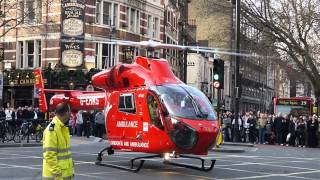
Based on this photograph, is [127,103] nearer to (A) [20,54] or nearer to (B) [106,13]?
(B) [106,13]

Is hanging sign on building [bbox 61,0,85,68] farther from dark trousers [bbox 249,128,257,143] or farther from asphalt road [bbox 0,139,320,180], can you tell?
asphalt road [bbox 0,139,320,180]

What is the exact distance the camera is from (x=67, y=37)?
133 feet

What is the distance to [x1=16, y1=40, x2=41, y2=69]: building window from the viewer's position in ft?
146

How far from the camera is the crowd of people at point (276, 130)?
32125 millimetres

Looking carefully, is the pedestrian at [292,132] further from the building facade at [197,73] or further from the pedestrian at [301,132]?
the building facade at [197,73]

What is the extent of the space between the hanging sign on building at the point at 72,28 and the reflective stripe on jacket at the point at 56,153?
110ft

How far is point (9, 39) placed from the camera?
46.3 m

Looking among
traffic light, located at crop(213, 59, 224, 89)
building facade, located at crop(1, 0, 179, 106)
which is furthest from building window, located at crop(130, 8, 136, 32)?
traffic light, located at crop(213, 59, 224, 89)

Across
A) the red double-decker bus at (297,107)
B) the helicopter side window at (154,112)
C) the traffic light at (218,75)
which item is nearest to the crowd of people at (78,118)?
the traffic light at (218,75)

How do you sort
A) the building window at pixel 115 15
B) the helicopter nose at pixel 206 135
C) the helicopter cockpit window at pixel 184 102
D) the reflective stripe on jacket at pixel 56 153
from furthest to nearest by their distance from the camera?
1. the building window at pixel 115 15
2. the helicopter cockpit window at pixel 184 102
3. the helicopter nose at pixel 206 135
4. the reflective stripe on jacket at pixel 56 153

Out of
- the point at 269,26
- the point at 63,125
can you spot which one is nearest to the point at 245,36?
the point at 269,26

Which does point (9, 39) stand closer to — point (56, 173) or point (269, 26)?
point (269, 26)

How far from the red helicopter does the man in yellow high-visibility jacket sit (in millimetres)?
7664

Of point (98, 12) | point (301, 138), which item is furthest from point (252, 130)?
point (98, 12)
